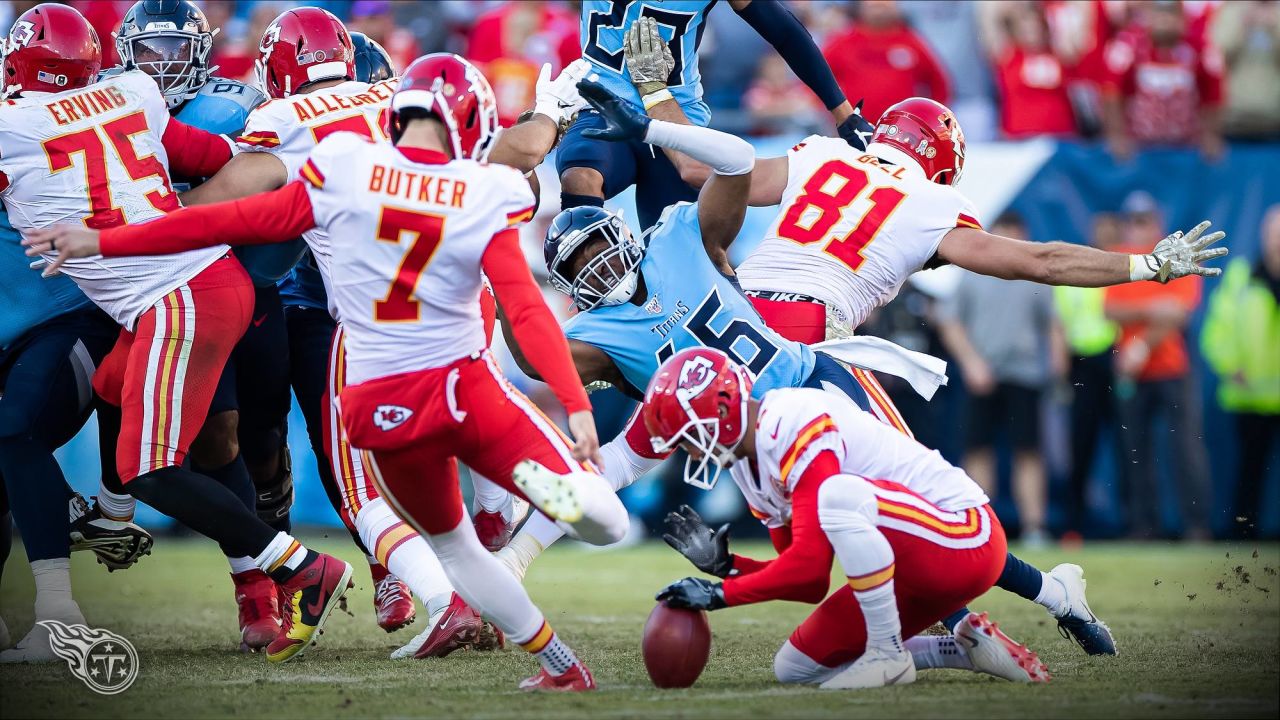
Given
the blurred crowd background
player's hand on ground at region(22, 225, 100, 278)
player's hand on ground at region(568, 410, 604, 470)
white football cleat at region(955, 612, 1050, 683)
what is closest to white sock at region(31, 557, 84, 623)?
player's hand on ground at region(22, 225, 100, 278)

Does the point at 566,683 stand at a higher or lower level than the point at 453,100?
lower

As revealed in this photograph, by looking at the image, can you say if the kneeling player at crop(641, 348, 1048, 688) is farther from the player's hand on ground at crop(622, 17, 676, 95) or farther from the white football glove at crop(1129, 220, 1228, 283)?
the player's hand on ground at crop(622, 17, 676, 95)

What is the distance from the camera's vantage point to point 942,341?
431 inches

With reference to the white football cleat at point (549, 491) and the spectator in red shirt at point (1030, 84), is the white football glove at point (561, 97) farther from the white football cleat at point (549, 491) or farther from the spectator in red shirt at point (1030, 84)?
the spectator in red shirt at point (1030, 84)

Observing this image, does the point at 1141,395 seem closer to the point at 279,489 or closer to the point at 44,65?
the point at 279,489

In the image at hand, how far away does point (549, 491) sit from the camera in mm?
4297

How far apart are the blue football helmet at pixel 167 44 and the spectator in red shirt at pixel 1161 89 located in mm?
7288

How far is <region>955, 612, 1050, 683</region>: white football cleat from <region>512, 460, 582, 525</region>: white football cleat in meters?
1.40

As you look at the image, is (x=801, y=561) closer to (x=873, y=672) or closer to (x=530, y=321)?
(x=873, y=672)

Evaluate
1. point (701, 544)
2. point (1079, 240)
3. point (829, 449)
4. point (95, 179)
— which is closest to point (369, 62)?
point (95, 179)

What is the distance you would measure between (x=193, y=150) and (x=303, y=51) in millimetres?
649

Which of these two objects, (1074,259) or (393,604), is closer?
(1074,259)

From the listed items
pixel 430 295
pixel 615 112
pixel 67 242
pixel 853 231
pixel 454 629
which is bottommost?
pixel 454 629

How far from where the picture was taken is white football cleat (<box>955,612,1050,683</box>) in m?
4.79
